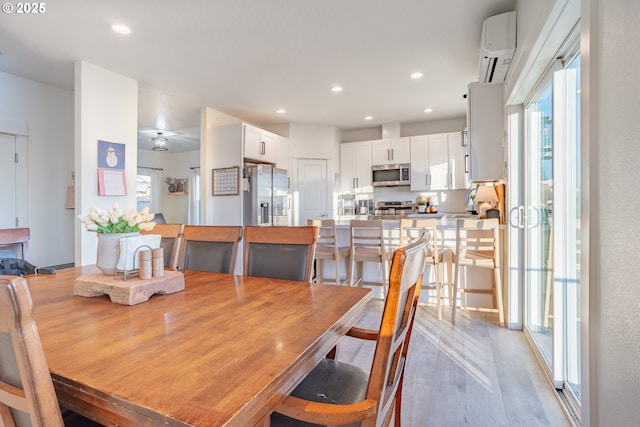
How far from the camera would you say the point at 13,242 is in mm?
1840

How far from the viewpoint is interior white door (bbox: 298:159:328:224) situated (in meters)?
5.87

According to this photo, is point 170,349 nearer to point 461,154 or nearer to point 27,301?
point 27,301

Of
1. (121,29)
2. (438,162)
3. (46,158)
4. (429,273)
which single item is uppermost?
(121,29)

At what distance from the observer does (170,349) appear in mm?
764

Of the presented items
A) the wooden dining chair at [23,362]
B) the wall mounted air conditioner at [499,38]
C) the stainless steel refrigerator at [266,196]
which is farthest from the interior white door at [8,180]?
the wall mounted air conditioner at [499,38]

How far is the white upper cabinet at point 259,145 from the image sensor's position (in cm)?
472

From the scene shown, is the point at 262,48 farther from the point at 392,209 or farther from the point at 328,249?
the point at 392,209

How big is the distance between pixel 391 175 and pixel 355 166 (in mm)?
725

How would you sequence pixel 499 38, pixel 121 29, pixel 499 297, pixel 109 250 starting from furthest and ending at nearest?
1. pixel 499 297
2. pixel 121 29
3. pixel 499 38
4. pixel 109 250

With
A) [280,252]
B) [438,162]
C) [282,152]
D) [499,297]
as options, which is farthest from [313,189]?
[280,252]

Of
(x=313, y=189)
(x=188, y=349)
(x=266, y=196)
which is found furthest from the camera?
(x=313, y=189)

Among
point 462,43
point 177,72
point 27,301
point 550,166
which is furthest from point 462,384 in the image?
point 177,72

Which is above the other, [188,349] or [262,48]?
[262,48]

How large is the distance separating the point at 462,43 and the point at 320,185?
3.42 meters
